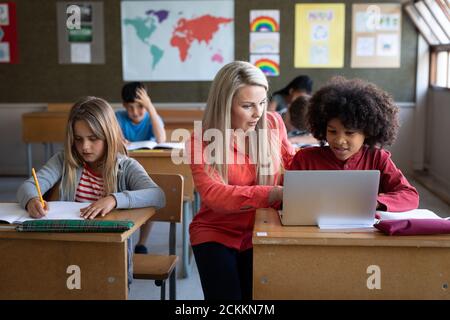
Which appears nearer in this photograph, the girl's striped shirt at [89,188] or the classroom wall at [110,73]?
the girl's striped shirt at [89,188]

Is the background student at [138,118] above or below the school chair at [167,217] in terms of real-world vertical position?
above

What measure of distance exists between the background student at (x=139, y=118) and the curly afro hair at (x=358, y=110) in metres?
2.31

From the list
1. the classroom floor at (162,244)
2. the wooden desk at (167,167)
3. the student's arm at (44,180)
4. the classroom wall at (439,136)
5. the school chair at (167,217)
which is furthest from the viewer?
the classroom wall at (439,136)

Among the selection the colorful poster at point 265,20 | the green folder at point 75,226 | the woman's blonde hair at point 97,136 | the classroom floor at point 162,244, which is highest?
the colorful poster at point 265,20

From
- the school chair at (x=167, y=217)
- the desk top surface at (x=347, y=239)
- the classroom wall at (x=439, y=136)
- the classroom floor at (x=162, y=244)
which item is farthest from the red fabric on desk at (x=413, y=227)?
the classroom wall at (x=439, y=136)

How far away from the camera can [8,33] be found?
6.84 m

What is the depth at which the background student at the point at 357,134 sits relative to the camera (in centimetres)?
200

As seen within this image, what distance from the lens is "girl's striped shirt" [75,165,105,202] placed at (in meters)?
2.29

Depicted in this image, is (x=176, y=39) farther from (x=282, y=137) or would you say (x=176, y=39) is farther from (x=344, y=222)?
(x=344, y=222)

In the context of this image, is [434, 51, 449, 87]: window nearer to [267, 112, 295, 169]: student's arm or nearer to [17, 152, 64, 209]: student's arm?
[267, 112, 295, 169]: student's arm

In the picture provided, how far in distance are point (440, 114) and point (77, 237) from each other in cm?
533

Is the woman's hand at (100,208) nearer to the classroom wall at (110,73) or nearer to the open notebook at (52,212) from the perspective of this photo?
the open notebook at (52,212)

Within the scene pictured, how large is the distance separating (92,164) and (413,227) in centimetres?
122

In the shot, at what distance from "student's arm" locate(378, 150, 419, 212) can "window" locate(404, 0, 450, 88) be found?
406 cm
